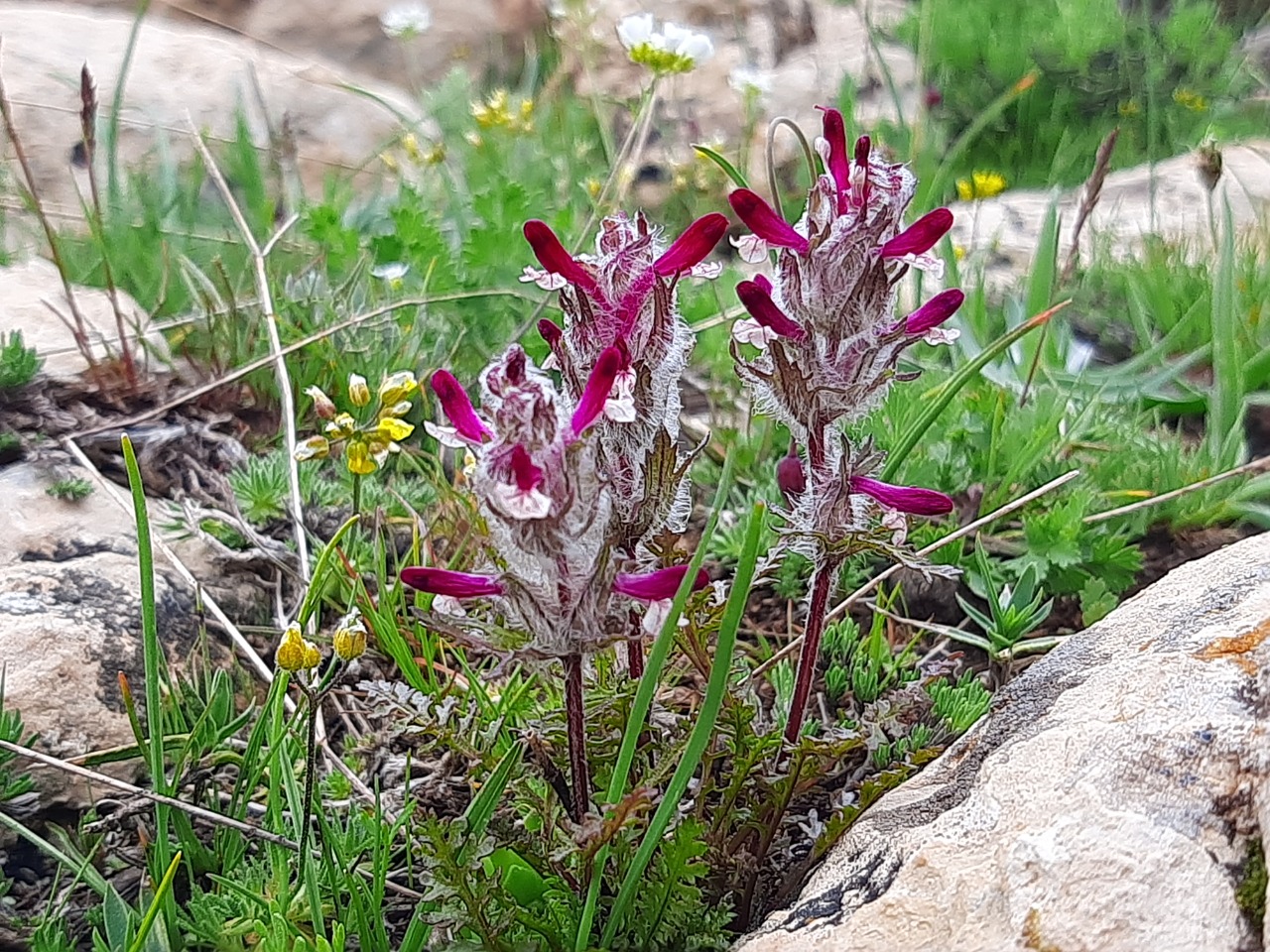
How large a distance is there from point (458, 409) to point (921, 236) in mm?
579

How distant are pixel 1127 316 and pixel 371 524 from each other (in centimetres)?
266

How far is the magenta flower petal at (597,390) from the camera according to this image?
1122mm

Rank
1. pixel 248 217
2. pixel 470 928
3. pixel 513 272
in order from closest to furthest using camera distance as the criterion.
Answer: pixel 470 928 → pixel 513 272 → pixel 248 217

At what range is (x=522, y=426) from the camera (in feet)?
3.67

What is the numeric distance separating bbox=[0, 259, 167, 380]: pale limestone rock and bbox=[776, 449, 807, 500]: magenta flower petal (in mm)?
2028

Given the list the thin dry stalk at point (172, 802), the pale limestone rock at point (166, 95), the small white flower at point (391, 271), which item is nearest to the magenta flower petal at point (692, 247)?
the thin dry stalk at point (172, 802)

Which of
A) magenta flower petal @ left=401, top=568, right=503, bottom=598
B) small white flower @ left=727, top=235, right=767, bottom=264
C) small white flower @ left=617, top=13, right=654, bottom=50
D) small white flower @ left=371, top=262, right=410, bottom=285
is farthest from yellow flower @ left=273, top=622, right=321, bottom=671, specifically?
small white flower @ left=617, top=13, right=654, bottom=50

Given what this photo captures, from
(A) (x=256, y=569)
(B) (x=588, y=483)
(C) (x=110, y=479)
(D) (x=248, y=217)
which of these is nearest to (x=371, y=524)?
(A) (x=256, y=569)

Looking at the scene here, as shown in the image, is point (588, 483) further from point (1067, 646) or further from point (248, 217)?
point (248, 217)

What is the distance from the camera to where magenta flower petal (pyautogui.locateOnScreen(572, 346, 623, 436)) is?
3.68ft

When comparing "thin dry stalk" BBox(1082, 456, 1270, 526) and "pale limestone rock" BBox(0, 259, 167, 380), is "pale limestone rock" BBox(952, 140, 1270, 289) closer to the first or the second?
"thin dry stalk" BBox(1082, 456, 1270, 526)

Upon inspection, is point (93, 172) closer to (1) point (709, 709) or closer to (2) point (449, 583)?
(2) point (449, 583)

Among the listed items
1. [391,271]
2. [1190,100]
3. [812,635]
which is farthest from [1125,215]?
[812,635]

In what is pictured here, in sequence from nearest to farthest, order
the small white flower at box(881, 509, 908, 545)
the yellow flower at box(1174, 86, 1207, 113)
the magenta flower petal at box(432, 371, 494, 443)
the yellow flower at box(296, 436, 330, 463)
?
the magenta flower petal at box(432, 371, 494, 443) → the small white flower at box(881, 509, 908, 545) → the yellow flower at box(296, 436, 330, 463) → the yellow flower at box(1174, 86, 1207, 113)
